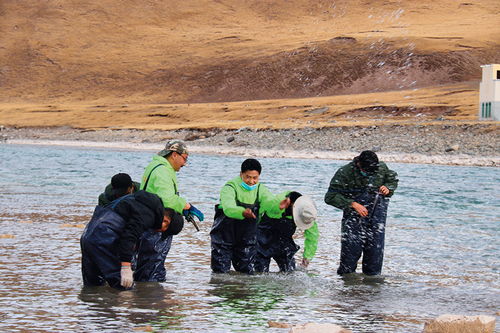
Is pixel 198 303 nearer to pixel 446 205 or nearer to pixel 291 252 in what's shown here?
pixel 291 252

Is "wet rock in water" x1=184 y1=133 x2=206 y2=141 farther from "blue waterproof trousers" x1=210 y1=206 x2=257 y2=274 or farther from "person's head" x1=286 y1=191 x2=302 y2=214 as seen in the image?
"person's head" x1=286 y1=191 x2=302 y2=214

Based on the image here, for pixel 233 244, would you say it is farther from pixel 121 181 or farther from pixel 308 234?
pixel 121 181

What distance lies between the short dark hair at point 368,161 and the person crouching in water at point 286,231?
64 cm

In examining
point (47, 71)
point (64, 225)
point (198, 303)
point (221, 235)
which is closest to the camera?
point (198, 303)

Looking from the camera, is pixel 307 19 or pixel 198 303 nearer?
pixel 198 303

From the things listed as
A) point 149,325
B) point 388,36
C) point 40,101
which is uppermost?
point 388,36

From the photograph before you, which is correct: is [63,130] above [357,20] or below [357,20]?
below

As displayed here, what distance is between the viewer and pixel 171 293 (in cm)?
877

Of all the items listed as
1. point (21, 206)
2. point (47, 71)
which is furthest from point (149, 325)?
point (47, 71)

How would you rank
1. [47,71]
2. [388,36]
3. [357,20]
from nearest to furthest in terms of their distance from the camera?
1. [388,36]
2. [47,71]
3. [357,20]

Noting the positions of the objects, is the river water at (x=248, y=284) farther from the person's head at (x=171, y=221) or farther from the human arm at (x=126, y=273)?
the person's head at (x=171, y=221)

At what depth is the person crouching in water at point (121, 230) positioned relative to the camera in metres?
7.89

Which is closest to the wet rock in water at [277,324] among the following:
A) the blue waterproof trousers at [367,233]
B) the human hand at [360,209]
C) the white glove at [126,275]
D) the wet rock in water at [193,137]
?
the white glove at [126,275]

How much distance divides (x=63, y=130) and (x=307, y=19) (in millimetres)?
74186
